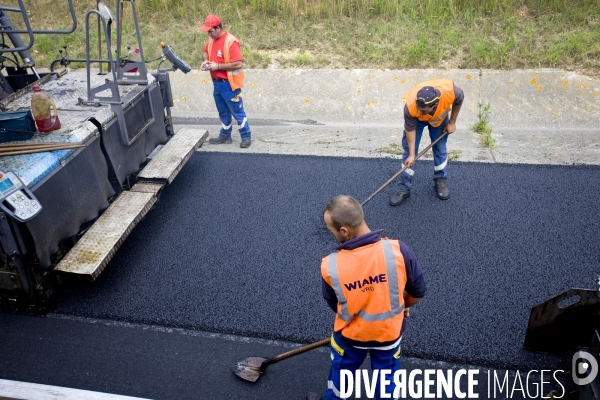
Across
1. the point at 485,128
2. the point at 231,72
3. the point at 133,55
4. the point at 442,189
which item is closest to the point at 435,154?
the point at 442,189

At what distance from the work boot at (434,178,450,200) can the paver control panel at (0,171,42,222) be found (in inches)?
141

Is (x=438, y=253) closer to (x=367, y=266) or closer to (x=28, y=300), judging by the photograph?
(x=367, y=266)

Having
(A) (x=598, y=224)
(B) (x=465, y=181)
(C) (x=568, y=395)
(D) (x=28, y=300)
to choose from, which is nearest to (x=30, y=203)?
(D) (x=28, y=300)

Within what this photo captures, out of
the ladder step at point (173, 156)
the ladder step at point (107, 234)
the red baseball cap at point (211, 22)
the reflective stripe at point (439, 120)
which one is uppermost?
the red baseball cap at point (211, 22)

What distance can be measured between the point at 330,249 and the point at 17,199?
Result: 2.46m

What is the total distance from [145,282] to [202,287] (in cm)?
49

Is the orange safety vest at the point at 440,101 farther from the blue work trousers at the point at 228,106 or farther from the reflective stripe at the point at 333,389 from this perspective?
the reflective stripe at the point at 333,389

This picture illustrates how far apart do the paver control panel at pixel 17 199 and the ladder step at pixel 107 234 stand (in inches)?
22.7

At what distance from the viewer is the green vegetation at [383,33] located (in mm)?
7758

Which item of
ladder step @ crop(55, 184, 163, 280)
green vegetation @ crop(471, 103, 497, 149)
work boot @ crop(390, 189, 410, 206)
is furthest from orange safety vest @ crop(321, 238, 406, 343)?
green vegetation @ crop(471, 103, 497, 149)

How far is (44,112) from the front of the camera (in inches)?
165

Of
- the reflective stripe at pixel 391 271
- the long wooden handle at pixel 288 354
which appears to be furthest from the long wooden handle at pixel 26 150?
the reflective stripe at pixel 391 271

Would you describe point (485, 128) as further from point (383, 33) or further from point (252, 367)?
point (252, 367)

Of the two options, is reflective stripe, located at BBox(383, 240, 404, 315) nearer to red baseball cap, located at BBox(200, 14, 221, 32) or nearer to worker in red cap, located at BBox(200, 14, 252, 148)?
worker in red cap, located at BBox(200, 14, 252, 148)
